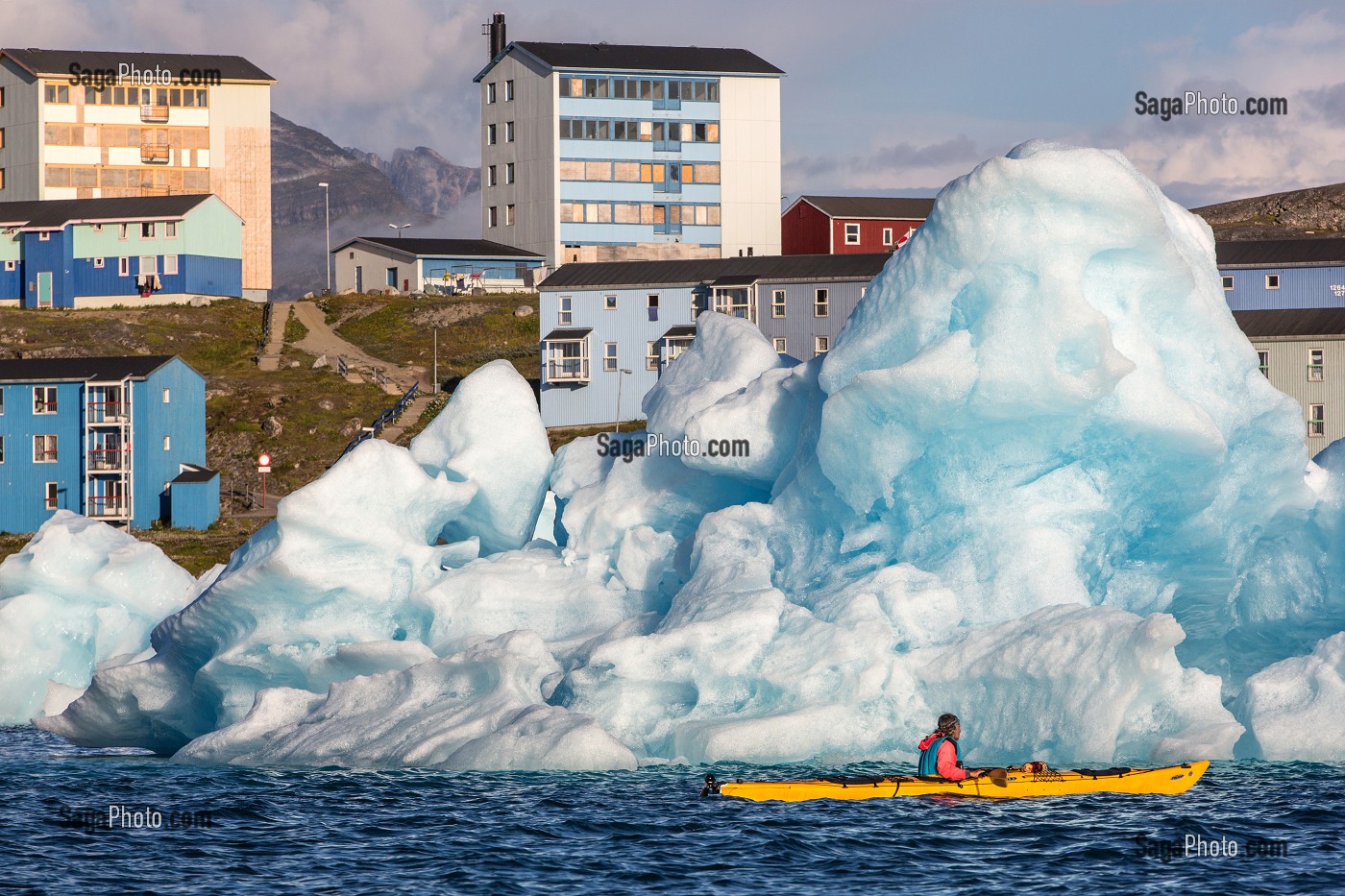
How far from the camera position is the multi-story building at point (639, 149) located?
96.4 meters

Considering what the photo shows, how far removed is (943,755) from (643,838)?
4.31 m

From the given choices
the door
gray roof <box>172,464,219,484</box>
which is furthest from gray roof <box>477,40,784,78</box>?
gray roof <box>172,464,219,484</box>

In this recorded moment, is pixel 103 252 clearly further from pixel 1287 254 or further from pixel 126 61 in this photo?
pixel 1287 254

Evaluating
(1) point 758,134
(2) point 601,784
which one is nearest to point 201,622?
(2) point 601,784

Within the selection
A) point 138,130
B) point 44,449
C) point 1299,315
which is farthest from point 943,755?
point 138,130

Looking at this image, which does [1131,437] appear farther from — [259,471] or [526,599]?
[259,471]

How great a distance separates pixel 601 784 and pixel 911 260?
392 inches

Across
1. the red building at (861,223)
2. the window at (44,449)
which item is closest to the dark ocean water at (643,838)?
the window at (44,449)

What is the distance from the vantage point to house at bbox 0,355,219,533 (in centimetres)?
6178

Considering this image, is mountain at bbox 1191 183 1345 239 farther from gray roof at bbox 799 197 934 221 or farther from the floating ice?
the floating ice

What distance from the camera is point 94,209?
8944cm

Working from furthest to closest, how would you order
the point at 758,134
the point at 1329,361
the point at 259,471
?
the point at 758,134 < the point at 259,471 < the point at 1329,361

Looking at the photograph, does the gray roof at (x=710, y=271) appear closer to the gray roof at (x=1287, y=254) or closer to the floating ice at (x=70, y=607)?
the gray roof at (x=1287, y=254)

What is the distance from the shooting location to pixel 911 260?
29.2 meters
